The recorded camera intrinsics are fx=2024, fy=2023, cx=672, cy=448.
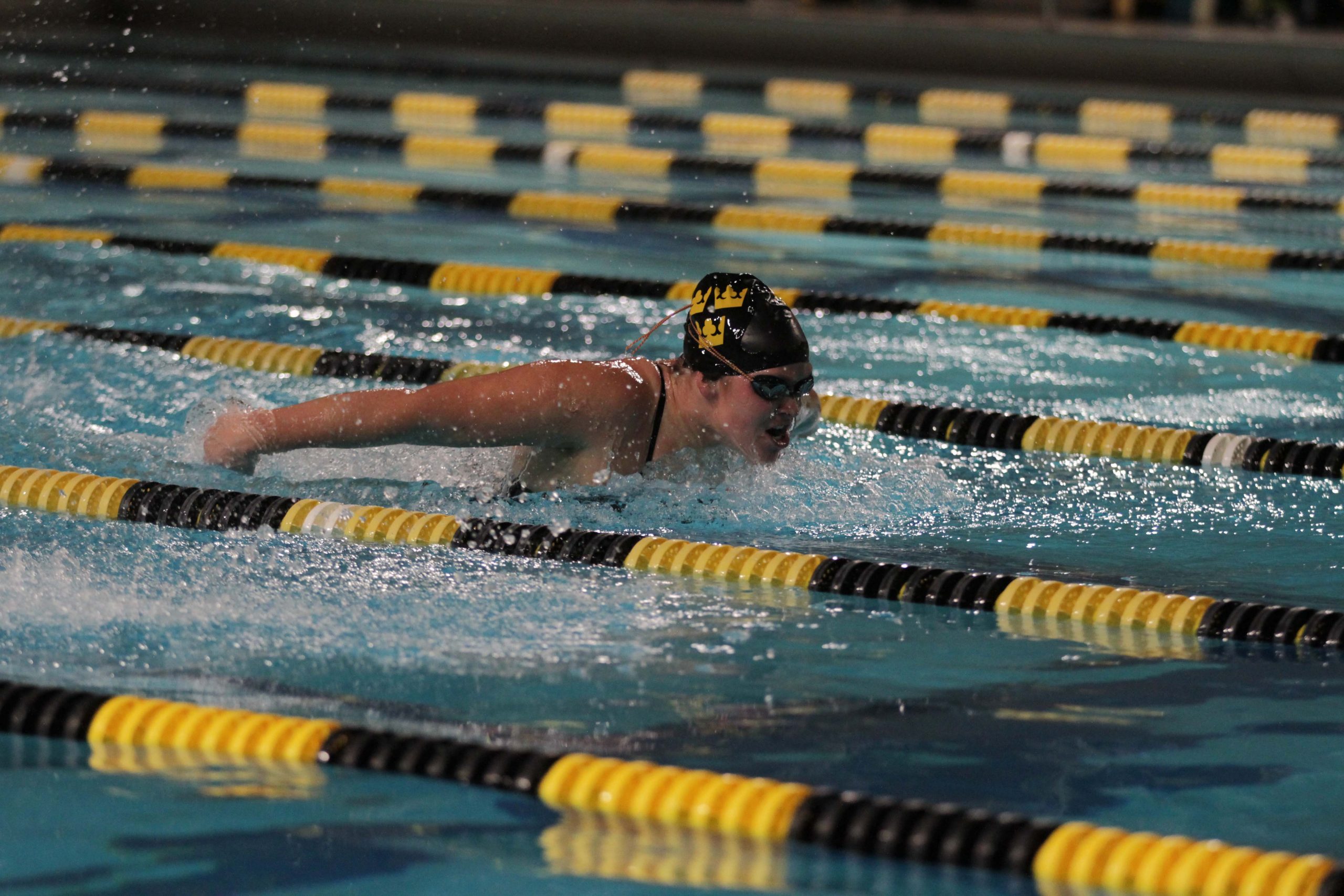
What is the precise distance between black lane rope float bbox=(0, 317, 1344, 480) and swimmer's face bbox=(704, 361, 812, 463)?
116cm

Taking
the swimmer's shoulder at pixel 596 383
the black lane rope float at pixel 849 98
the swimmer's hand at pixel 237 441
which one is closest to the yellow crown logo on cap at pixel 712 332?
the swimmer's shoulder at pixel 596 383

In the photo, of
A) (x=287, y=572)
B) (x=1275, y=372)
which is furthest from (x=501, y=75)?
(x=287, y=572)

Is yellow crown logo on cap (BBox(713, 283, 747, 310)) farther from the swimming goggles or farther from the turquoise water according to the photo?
the turquoise water

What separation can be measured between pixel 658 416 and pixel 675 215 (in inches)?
156

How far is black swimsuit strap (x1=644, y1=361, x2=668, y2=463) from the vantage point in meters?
3.90

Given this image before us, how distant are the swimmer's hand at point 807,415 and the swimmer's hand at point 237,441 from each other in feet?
3.32

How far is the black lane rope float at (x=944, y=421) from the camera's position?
458 cm

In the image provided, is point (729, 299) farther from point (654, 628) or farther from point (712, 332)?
point (654, 628)

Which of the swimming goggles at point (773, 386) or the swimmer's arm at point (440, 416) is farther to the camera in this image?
the swimming goggles at point (773, 386)

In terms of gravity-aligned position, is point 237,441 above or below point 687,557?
above

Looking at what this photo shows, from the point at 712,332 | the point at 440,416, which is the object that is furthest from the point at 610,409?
the point at 440,416

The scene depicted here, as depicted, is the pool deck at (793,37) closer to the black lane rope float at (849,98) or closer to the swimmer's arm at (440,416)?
the black lane rope float at (849,98)

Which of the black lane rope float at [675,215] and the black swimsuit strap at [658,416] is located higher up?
the black lane rope float at [675,215]

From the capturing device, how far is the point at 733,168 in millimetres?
8992
